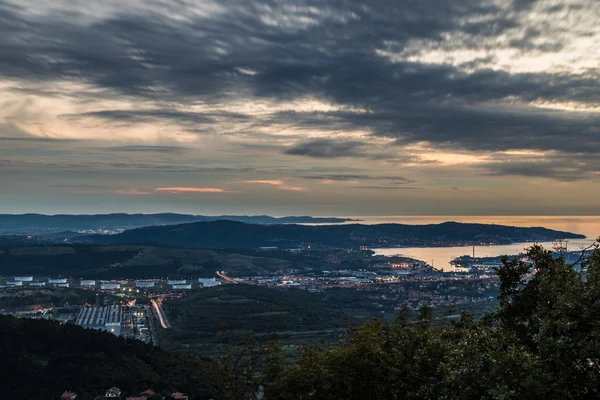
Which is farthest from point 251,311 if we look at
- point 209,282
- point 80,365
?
point 80,365

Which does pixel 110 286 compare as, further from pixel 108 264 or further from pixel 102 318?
pixel 102 318

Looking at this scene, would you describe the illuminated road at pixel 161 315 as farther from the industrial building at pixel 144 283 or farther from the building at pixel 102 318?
the industrial building at pixel 144 283

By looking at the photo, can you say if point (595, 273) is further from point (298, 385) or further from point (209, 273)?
point (209, 273)

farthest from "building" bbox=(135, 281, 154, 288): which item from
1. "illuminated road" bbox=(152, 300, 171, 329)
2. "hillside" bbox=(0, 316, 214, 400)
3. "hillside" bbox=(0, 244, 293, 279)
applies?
"hillside" bbox=(0, 316, 214, 400)

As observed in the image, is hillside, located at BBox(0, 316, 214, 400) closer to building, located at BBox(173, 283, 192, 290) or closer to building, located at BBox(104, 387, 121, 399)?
building, located at BBox(104, 387, 121, 399)

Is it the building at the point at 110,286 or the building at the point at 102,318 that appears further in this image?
the building at the point at 110,286

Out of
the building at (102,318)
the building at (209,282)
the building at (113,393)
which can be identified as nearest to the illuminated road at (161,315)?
the building at (102,318)

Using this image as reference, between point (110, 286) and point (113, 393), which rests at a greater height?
point (113, 393)

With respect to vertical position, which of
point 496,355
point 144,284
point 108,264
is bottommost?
point 144,284
